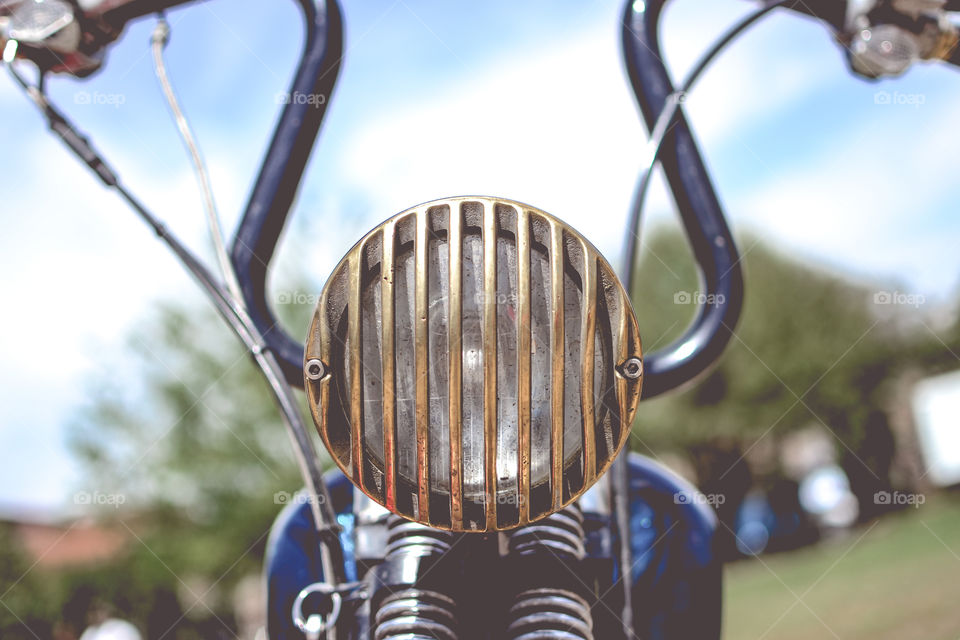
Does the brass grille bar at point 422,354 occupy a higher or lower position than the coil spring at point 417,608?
higher

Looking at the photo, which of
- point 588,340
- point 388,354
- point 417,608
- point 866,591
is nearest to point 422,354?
point 388,354

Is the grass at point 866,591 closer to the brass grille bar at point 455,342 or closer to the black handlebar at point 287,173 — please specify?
the black handlebar at point 287,173

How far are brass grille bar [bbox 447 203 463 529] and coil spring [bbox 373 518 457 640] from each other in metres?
0.21

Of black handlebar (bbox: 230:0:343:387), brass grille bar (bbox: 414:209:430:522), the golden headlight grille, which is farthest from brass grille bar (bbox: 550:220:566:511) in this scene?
black handlebar (bbox: 230:0:343:387)

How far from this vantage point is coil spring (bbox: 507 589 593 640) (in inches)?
36.0

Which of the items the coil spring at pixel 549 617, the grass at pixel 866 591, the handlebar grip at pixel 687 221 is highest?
the handlebar grip at pixel 687 221

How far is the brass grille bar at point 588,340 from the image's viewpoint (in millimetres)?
822

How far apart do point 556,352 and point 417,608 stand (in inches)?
14.8

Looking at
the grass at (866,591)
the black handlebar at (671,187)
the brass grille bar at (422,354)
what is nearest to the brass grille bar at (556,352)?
the brass grille bar at (422,354)

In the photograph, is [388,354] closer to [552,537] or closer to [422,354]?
[422,354]

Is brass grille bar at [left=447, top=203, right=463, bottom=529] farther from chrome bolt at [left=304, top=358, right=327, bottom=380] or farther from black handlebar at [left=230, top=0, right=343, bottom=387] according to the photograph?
black handlebar at [left=230, top=0, right=343, bottom=387]

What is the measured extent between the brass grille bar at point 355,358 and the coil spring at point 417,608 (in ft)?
0.72

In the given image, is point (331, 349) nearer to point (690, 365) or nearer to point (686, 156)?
point (690, 365)

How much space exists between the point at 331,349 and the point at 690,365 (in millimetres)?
598
